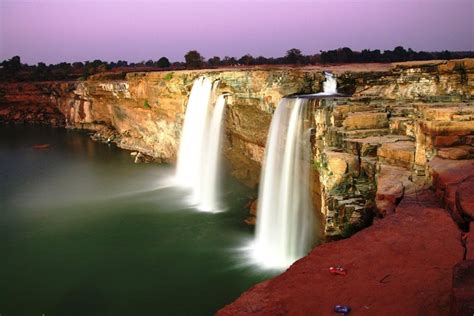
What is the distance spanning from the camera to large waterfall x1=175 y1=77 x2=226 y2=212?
60.9 ft

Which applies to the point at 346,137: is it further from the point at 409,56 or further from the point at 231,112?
the point at 409,56

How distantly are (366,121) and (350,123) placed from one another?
0.42 meters

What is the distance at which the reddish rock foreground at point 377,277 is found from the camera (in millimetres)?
4184

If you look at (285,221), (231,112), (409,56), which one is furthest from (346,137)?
(409,56)

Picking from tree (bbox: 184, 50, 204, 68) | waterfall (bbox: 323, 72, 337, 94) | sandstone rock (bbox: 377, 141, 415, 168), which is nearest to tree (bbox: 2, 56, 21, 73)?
tree (bbox: 184, 50, 204, 68)

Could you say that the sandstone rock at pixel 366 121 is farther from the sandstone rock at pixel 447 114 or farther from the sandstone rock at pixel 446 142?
the sandstone rock at pixel 446 142

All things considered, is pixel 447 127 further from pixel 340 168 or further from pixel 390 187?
pixel 340 168

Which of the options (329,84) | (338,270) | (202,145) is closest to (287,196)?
(329,84)

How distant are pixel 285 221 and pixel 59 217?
8.87m

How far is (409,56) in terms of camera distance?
3678cm

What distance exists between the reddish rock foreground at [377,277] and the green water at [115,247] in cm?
534

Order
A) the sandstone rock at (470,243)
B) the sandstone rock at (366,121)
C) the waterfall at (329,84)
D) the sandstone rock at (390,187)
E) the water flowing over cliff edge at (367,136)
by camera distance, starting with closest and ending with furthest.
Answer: the sandstone rock at (470,243) < the water flowing over cliff edge at (367,136) < the sandstone rock at (390,187) < the sandstone rock at (366,121) < the waterfall at (329,84)

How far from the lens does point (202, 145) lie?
20156 mm

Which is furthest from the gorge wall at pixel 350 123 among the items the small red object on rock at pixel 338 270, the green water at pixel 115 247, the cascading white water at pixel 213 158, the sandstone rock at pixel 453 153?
the green water at pixel 115 247
